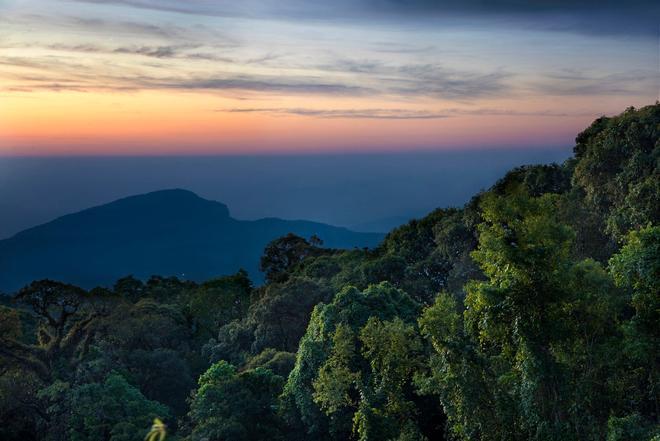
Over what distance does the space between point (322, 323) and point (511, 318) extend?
795 cm

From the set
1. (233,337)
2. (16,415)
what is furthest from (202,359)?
(16,415)

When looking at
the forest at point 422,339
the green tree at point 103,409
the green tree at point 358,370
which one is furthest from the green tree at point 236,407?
the green tree at point 103,409

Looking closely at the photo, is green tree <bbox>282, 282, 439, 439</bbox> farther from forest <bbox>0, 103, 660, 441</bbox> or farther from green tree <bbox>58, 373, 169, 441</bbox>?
green tree <bbox>58, 373, 169, 441</bbox>

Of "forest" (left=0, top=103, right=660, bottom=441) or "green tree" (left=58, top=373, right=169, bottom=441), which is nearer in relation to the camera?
"forest" (left=0, top=103, right=660, bottom=441)

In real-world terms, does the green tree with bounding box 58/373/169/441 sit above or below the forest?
below

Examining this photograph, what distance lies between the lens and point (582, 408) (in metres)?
10.6

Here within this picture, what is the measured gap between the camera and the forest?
401 inches

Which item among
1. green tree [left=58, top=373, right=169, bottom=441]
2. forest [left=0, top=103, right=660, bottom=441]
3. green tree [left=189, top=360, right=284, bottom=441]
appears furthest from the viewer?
green tree [left=58, top=373, right=169, bottom=441]

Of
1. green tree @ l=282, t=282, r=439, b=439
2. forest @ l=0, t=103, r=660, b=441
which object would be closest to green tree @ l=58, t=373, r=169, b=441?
forest @ l=0, t=103, r=660, b=441

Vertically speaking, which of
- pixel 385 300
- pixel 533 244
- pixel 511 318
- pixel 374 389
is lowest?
pixel 374 389

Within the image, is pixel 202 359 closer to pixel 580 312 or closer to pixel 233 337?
pixel 233 337

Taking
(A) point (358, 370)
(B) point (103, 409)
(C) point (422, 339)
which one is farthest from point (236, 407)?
(C) point (422, 339)

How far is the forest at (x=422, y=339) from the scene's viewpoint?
10.2 meters

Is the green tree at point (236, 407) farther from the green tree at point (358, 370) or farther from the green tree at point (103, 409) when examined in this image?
the green tree at point (103, 409)
